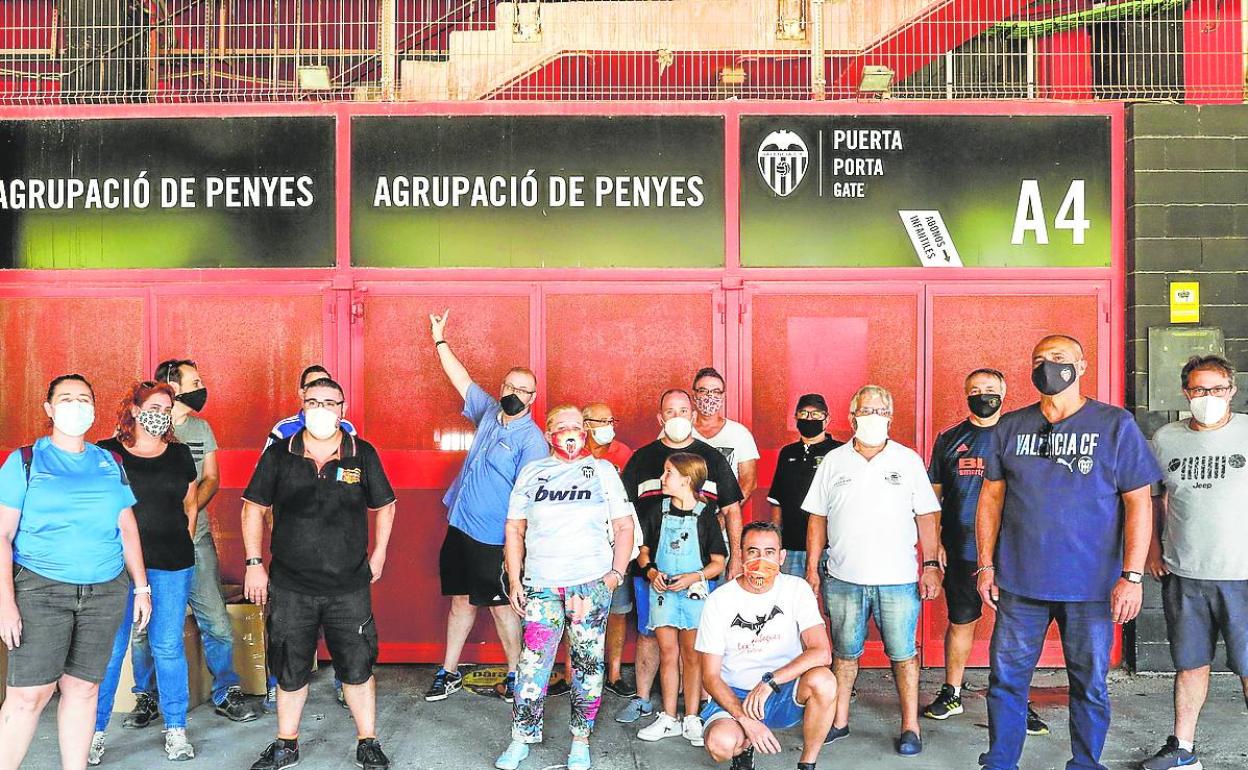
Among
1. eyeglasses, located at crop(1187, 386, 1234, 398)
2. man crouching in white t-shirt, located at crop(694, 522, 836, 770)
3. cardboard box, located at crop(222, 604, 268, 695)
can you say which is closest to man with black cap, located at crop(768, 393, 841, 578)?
man crouching in white t-shirt, located at crop(694, 522, 836, 770)

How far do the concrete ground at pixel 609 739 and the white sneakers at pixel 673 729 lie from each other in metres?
0.05

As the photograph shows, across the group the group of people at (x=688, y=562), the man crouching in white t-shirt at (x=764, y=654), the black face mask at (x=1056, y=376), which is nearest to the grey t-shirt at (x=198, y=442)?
the group of people at (x=688, y=562)

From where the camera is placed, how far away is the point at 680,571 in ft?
17.5

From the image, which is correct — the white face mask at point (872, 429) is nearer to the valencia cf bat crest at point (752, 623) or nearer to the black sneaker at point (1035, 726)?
the valencia cf bat crest at point (752, 623)

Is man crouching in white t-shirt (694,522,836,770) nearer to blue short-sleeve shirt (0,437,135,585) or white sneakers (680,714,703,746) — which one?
white sneakers (680,714,703,746)

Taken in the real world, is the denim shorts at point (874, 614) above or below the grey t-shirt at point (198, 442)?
below

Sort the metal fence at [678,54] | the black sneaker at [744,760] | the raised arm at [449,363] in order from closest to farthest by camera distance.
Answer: the black sneaker at [744,760] → the raised arm at [449,363] → the metal fence at [678,54]

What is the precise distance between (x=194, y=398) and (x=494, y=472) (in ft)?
5.64

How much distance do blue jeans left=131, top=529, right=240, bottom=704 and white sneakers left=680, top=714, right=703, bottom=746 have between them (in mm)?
2461

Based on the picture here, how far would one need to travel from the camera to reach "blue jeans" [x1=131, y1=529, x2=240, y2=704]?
5668 mm

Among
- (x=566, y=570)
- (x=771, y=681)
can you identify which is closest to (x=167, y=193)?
(x=566, y=570)

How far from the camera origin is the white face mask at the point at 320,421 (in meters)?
4.81

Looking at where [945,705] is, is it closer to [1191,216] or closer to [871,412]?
[871,412]

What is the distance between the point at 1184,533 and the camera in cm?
491
